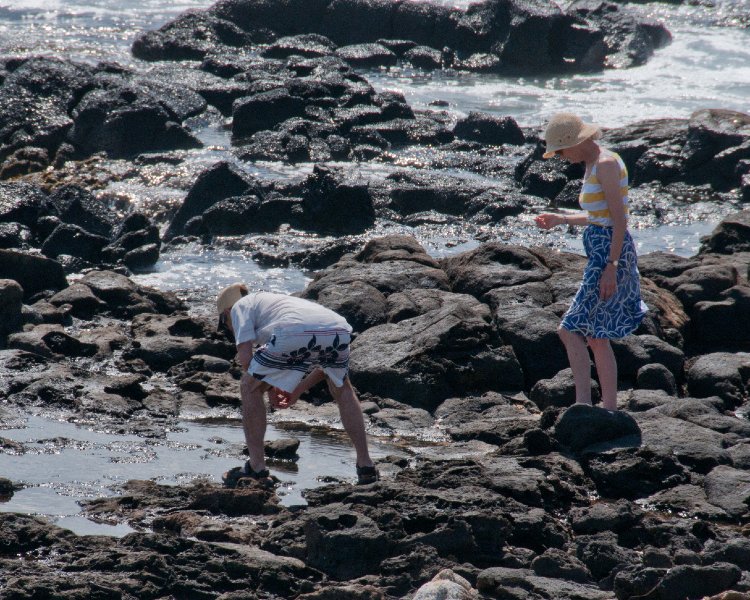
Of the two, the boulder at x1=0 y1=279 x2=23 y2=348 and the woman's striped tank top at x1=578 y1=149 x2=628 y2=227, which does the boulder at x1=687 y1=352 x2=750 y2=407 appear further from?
the boulder at x1=0 y1=279 x2=23 y2=348

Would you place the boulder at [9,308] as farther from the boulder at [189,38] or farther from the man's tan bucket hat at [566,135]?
the boulder at [189,38]

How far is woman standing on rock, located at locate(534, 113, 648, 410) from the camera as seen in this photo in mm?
7391

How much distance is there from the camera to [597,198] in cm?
745

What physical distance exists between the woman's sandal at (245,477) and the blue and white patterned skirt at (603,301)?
7.24ft

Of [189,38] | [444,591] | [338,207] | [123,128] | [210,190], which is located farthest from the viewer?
[189,38]

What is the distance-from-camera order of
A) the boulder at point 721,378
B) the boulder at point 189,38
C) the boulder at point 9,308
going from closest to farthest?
A: the boulder at point 721,378 < the boulder at point 9,308 < the boulder at point 189,38

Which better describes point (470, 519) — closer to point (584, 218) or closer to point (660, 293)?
point (584, 218)

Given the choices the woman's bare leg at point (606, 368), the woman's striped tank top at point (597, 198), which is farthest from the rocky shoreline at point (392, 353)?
the woman's striped tank top at point (597, 198)

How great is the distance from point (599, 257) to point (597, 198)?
402mm

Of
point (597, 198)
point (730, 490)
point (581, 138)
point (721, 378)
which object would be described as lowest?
point (721, 378)

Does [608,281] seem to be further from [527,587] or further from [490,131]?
[490,131]

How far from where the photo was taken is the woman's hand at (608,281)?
7.47 m

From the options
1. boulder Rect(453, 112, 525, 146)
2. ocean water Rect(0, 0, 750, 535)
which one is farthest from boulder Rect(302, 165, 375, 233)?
boulder Rect(453, 112, 525, 146)

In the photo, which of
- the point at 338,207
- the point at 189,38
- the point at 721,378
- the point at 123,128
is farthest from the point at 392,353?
the point at 189,38
